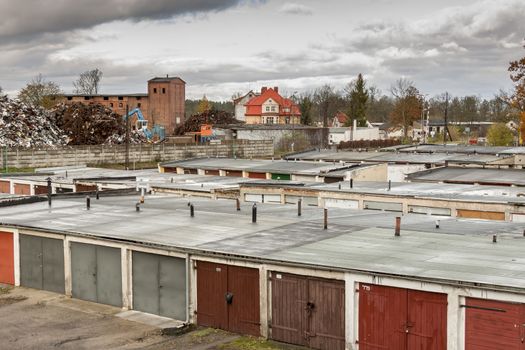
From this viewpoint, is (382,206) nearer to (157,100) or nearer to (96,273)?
(96,273)

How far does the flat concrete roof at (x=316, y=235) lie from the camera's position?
1814 centimetres

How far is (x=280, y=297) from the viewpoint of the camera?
19562mm

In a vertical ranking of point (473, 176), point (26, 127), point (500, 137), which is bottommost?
point (473, 176)

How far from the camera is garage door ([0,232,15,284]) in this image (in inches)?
1071

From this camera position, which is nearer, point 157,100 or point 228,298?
point 228,298

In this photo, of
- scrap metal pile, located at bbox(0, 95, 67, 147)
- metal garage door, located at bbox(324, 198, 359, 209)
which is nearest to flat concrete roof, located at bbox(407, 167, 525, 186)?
metal garage door, located at bbox(324, 198, 359, 209)

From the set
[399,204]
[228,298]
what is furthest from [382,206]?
[228,298]

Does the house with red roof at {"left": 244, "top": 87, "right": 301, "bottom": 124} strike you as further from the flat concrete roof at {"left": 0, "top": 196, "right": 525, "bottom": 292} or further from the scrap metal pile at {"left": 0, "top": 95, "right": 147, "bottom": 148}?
the flat concrete roof at {"left": 0, "top": 196, "right": 525, "bottom": 292}

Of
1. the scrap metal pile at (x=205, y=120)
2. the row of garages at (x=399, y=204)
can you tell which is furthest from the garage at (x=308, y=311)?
the scrap metal pile at (x=205, y=120)

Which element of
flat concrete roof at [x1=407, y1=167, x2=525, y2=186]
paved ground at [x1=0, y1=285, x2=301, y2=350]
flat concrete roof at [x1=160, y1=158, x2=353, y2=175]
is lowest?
paved ground at [x1=0, y1=285, x2=301, y2=350]

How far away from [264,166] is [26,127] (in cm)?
4714

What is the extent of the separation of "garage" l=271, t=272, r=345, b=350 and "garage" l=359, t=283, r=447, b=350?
696mm

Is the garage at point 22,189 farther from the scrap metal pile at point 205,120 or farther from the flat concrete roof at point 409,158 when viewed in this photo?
the scrap metal pile at point 205,120

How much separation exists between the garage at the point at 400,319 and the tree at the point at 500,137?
8886 cm
